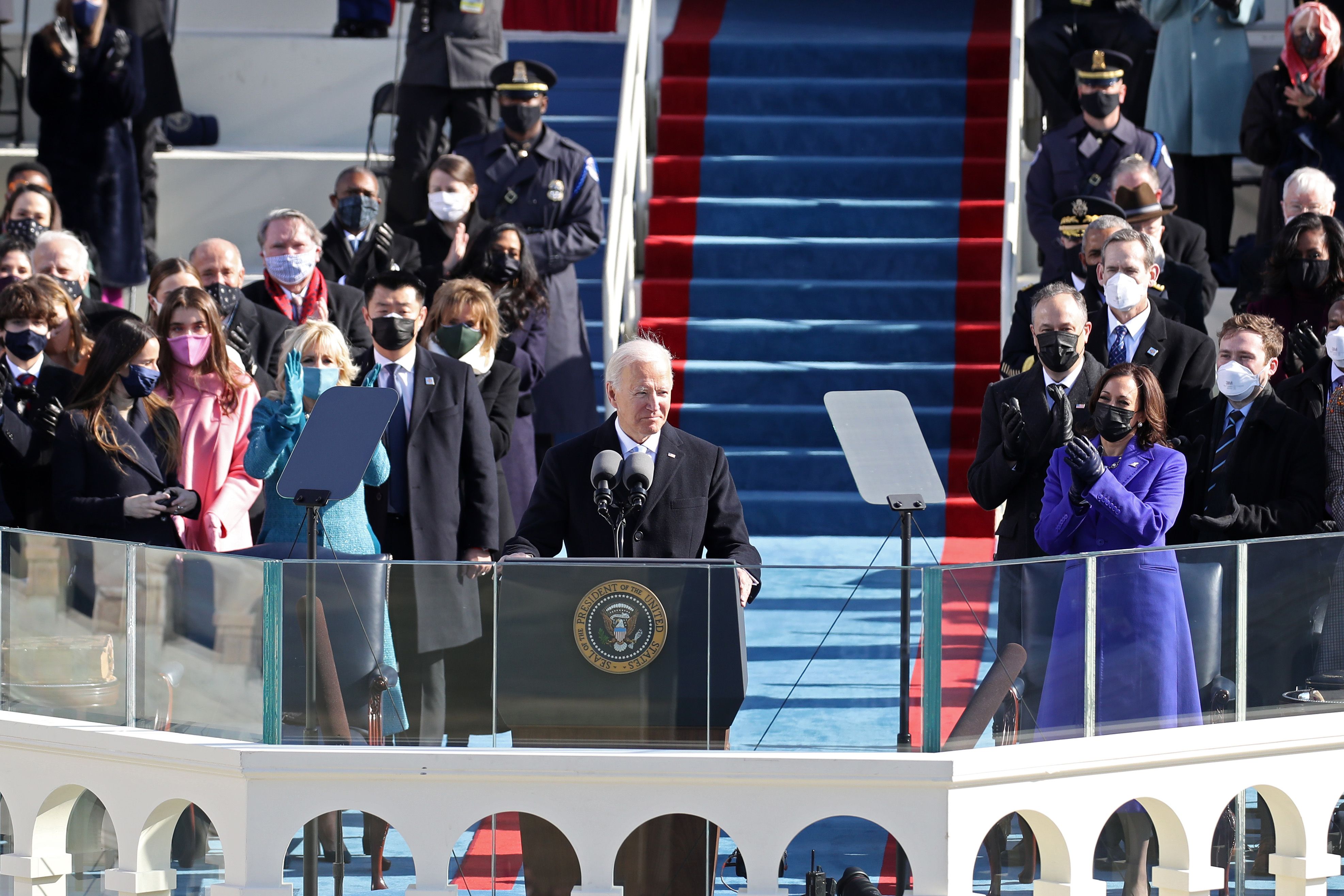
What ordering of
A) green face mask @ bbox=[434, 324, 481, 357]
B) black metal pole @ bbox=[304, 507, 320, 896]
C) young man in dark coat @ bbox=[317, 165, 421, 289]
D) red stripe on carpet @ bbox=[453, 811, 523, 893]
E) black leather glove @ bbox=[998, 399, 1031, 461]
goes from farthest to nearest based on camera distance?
young man in dark coat @ bbox=[317, 165, 421, 289] → green face mask @ bbox=[434, 324, 481, 357] → black leather glove @ bbox=[998, 399, 1031, 461] → red stripe on carpet @ bbox=[453, 811, 523, 893] → black metal pole @ bbox=[304, 507, 320, 896]

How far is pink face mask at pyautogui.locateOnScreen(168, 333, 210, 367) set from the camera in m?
6.30

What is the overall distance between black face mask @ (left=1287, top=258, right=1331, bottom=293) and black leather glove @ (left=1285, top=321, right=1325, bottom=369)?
42 centimetres

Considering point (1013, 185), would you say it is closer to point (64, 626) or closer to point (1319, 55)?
point (1319, 55)

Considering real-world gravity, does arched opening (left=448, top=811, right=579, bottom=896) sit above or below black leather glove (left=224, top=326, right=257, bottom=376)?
below

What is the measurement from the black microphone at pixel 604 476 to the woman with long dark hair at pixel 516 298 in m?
3.00

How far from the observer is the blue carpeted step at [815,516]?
9000mm

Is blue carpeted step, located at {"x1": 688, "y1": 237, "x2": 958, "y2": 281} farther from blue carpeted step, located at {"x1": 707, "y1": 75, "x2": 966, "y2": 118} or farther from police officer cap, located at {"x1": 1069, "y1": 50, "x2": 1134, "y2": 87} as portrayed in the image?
police officer cap, located at {"x1": 1069, "y1": 50, "x2": 1134, "y2": 87}

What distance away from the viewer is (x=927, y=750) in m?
4.48

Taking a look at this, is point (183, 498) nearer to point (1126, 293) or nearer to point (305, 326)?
point (305, 326)

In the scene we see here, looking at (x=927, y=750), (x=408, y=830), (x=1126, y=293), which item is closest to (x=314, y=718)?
(x=408, y=830)

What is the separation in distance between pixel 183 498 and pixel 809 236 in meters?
5.34

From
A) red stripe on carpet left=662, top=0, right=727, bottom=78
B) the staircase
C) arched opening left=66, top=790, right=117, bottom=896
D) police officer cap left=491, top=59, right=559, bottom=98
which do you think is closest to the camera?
arched opening left=66, top=790, right=117, bottom=896

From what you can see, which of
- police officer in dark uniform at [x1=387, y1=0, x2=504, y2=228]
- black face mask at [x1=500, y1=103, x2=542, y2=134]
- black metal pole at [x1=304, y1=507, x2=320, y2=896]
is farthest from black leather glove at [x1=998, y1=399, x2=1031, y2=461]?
police officer in dark uniform at [x1=387, y1=0, x2=504, y2=228]

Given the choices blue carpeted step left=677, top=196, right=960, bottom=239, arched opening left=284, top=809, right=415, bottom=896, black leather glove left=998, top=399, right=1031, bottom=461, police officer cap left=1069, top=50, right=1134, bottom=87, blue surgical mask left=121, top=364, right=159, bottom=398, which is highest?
police officer cap left=1069, top=50, right=1134, bottom=87
